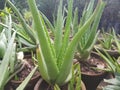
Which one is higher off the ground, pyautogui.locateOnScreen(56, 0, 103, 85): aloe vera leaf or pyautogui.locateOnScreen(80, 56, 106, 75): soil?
pyautogui.locateOnScreen(56, 0, 103, 85): aloe vera leaf

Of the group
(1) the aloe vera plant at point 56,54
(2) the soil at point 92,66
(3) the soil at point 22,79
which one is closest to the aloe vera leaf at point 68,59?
(1) the aloe vera plant at point 56,54

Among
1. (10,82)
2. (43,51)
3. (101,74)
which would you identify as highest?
(43,51)

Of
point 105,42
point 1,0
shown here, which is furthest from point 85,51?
point 1,0

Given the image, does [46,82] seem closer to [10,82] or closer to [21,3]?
[10,82]

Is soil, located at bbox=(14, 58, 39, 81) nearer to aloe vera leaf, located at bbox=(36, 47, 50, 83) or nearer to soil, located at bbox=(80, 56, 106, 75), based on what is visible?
aloe vera leaf, located at bbox=(36, 47, 50, 83)

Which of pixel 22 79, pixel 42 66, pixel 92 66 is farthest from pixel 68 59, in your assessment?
pixel 92 66

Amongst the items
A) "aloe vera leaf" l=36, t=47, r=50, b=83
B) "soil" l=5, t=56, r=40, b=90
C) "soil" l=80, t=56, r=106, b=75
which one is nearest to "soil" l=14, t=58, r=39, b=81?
"soil" l=5, t=56, r=40, b=90

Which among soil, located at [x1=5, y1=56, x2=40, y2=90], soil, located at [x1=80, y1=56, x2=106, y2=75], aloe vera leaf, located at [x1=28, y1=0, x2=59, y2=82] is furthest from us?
soil, located at [x1=80, y1=56, x2=106, y2=75]

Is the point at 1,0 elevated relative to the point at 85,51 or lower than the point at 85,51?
elevated

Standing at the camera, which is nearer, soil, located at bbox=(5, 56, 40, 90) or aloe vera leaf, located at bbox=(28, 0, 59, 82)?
aloe vera leaf, located at bbox=(28, 0, 59, 82)
